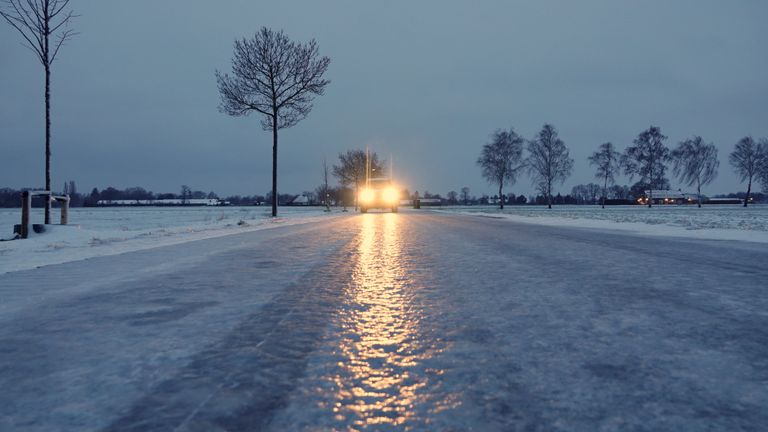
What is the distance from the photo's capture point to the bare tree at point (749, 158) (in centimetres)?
6328

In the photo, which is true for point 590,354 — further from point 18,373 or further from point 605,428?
point 18,373

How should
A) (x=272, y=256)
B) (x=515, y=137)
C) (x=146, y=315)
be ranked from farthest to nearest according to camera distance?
(x=515, y=137) → (x=272, y=256) → (x=146, y=315)

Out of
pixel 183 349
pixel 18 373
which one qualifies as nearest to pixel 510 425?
pixel 183 349

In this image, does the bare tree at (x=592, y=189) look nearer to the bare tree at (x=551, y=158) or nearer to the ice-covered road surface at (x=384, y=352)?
the bare tree at (x=551, y=158)

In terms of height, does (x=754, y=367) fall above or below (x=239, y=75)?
below

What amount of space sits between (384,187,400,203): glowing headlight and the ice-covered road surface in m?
33.8

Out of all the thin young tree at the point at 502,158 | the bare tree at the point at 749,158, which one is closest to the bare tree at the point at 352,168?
the thin young tree at the point at 502,158

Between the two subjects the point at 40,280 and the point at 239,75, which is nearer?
the point at 40,280

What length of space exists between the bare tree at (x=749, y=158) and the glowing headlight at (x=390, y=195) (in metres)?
55.1

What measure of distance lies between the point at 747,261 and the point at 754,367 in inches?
211

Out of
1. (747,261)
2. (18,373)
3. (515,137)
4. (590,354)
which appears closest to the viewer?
(18,373)

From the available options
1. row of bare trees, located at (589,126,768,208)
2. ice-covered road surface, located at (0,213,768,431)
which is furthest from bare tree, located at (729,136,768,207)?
ice-covered road surface, located at (0,213,768,431)

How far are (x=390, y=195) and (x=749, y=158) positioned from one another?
188 feet

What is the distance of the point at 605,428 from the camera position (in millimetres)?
1518
